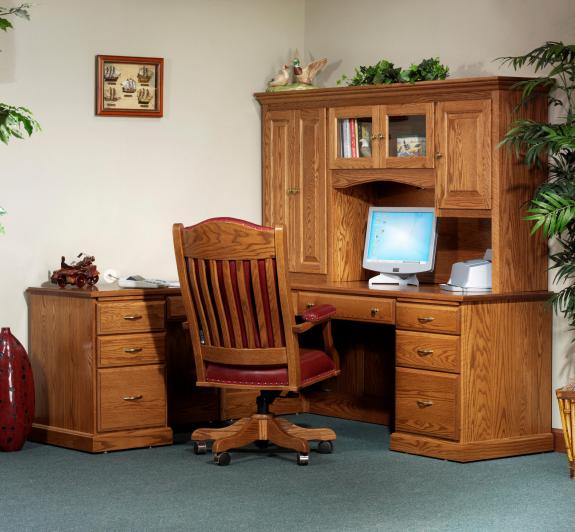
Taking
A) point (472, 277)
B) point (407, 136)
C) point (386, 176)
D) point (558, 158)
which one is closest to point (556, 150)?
point (558, 158)

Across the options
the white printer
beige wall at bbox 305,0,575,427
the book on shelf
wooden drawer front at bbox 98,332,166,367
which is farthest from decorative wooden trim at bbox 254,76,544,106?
wooden drawer front at bbox 98,332,166,367

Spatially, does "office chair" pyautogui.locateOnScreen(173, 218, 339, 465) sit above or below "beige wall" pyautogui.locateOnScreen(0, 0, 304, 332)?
below

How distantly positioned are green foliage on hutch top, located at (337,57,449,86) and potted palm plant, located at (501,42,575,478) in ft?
1.17

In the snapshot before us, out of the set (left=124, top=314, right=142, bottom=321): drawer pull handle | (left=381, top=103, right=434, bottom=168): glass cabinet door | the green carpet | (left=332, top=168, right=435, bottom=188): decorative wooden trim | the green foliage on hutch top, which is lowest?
the green carpet

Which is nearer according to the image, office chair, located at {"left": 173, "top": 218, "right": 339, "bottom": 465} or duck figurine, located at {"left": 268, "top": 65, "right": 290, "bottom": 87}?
office chair, located at {"left": 173, "top": 218, "right": 339, "bottom": 465}

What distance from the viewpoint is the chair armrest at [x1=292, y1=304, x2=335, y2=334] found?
5145 mm

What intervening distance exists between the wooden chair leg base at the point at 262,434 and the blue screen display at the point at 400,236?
118 centimetres

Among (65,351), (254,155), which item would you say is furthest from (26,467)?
(254,155)

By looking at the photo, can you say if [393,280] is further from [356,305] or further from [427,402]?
[427,402]

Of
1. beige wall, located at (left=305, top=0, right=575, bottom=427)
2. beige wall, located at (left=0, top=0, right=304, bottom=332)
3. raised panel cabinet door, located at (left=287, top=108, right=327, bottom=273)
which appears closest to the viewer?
beige wall, located at (left=305, top=0, right=575, bottom=427)

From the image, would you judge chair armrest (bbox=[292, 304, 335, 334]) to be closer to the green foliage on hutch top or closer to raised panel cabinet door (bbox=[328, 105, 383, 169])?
raised panel cabinet door (bbox=[328, 105, 383, 169])

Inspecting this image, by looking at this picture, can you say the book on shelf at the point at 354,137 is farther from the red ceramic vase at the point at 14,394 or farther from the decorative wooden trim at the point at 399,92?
the red ceramic vase at the point at 14,394

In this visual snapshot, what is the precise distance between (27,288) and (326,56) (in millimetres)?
2300

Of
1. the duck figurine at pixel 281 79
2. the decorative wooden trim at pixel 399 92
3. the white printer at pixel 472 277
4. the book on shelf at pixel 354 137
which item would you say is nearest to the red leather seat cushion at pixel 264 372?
the white printer at pixel 472 277
